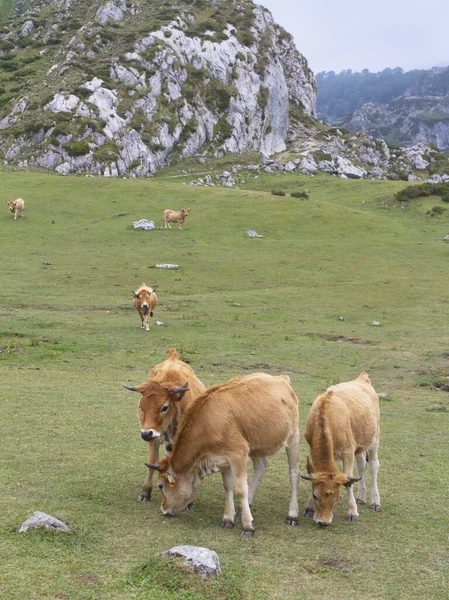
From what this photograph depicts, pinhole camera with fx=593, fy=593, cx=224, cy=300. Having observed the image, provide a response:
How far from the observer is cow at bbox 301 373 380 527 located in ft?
27.8

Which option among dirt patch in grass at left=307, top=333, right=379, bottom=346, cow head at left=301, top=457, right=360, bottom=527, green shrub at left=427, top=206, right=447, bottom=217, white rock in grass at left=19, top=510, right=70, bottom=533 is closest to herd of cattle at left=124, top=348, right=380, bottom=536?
cow head at left=301, top=457, right=360, bottom=527

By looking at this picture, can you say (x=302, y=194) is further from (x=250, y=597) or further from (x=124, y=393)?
(x=250, y=597)

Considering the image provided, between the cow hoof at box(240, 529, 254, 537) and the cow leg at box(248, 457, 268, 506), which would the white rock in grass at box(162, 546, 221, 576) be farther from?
the cow leg at box(248, 457, 268, 506)

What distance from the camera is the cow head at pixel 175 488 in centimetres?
839

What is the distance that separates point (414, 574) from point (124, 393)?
9.91 m

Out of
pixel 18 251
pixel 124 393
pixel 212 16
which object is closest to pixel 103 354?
pixel 124 393

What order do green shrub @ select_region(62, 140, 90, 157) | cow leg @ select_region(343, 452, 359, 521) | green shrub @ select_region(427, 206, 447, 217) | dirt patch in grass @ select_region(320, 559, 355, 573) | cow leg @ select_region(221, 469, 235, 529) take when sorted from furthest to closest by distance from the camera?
green shrub @ select_region(62, 140, 90, 157) → green shrub @ select_region(427, 206, 447, 217) → cow leg @ select_region(343, 452, 359, 521) → cow leg @ select_region(221, 469, 235, 529) → dirt patch in grass @ select_region(320, 559, 355, 573)

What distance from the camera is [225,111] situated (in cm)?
11531

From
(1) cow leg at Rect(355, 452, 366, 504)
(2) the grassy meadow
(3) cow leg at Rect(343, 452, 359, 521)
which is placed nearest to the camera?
(2) the grassy meadow

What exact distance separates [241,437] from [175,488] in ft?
3.86

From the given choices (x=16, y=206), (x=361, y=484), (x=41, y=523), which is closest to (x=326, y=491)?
(x=361, y=484)

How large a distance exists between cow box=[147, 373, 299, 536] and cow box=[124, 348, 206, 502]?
13.0 inches

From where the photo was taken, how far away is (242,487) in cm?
823

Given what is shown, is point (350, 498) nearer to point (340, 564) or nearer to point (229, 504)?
point (340, 564)
